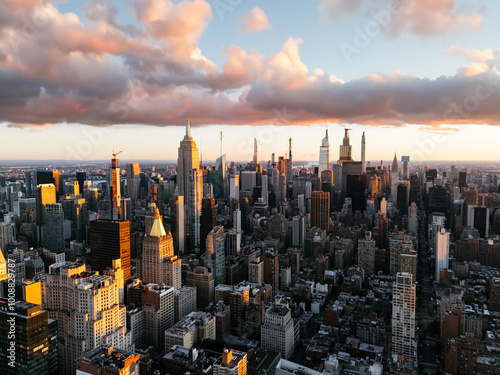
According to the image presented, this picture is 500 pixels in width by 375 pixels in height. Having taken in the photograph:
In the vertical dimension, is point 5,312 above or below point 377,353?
above

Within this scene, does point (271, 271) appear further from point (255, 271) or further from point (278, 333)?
point (278, 333)

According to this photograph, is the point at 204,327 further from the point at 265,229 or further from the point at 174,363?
the point at 265,229

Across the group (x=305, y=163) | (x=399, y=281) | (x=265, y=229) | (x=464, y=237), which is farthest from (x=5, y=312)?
(x=305, y=163)

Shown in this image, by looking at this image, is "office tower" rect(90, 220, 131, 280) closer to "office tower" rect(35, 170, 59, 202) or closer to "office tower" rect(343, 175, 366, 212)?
"office tower" rect(35, 170, 59, 202)

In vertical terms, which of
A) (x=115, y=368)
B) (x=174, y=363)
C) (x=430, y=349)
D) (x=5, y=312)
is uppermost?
→ (x=5, y=312)

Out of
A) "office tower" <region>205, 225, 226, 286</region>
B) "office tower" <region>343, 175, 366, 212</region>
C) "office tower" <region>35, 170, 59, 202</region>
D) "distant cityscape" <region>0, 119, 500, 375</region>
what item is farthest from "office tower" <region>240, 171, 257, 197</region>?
"office tower" <region>205, 225, 226, 286</region>

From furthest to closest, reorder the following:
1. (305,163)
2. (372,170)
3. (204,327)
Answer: (305,163) < (372,170) < (204,327)
